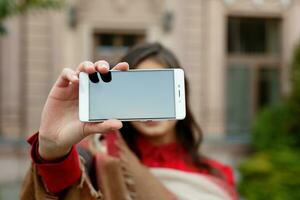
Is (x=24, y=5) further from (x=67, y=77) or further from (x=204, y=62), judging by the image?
(x=204, y=62)

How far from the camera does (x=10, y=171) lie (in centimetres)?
744

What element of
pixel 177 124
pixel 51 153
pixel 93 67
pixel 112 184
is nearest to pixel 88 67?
pixel 93 67

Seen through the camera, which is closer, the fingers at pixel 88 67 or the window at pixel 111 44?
the fingers at pixel 88 67

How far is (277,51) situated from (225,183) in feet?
23.1

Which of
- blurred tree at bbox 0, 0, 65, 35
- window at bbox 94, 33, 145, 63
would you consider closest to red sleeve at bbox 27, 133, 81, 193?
blurred tree at bbox 0, 0, 65, 35

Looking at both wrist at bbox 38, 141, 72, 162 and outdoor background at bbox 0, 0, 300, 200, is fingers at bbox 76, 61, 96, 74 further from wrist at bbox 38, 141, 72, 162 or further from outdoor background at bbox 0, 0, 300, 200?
outdoor background at bbox 0, 0, 300, 200

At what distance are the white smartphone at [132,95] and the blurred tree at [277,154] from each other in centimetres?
518

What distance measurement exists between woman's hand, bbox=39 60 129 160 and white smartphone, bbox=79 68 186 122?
0.09ft

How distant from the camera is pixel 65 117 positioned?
1352mm

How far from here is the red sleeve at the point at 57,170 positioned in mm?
1401

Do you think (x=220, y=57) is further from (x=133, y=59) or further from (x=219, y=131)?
(x=133, y=59)

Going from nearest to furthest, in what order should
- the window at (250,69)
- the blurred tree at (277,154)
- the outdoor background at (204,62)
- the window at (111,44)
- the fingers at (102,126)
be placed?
the fingers at (102,126) < the blurred tree at (277,154) < the outdoor background at (204,62) < the window at (111,44) < the window at (250,69)

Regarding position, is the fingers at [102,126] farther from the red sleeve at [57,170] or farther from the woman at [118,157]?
the red sleeve at [57,170]

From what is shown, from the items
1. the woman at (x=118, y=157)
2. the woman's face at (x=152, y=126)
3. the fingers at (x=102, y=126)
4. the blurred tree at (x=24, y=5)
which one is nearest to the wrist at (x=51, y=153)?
the woman at (x=118, y=157)
